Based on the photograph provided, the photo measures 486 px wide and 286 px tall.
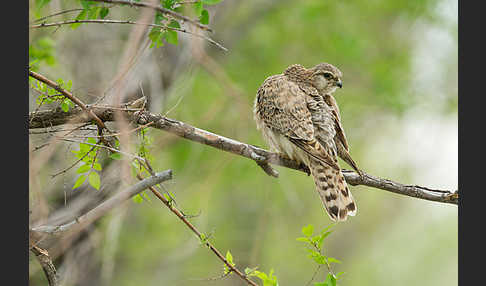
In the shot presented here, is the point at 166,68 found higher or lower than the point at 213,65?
higher

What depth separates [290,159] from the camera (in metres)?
4.73

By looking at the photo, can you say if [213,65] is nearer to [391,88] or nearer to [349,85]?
[391,88]

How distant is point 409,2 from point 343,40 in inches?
80.7

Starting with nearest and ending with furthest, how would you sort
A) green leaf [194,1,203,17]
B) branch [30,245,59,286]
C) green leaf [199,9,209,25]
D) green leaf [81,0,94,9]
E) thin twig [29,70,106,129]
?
branch [30,245,59,286] < thin twig [29,70,106,129] < green leaf [81,0,94,9] < green leaf [194,1,203,17] < green leaf [199,9,209,25]

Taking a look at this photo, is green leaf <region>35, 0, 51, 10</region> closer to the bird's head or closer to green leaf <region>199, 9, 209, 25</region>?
green leaf <region>199, 9, 209, 25</region>

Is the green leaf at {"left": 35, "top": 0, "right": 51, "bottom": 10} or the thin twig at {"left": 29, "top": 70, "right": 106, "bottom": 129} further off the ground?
the green leaf at {"left": 35, "top": 0, "right": 51, "bottom": 10}

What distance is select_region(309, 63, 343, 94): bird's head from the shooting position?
518cm

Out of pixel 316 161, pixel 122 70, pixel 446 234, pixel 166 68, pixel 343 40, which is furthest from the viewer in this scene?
pixel 446 234

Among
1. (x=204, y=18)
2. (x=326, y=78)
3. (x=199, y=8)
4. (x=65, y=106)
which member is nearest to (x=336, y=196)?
(x=326, y=78)

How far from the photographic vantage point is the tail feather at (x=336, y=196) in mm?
4430

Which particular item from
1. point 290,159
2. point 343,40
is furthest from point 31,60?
point 343,40

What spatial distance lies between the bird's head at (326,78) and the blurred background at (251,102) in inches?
34.6

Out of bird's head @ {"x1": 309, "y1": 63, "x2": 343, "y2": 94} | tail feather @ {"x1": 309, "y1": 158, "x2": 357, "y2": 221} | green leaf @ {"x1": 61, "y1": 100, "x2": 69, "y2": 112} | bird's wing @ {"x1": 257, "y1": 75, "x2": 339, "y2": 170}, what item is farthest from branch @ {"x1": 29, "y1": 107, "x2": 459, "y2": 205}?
bird's head @ {"x1": 309, "y1": 63, "x2": 343, "y2": 94}

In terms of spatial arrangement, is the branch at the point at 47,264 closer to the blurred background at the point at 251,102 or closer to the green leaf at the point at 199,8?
the green leaf at the point at 199,8
